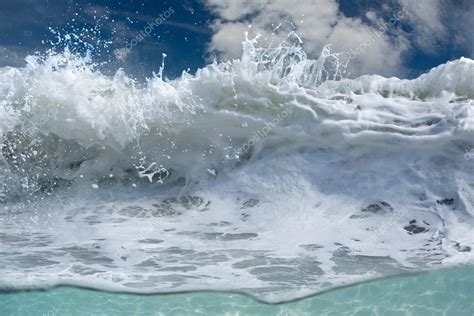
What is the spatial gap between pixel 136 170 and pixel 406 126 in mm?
4038

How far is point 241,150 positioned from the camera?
7.08m

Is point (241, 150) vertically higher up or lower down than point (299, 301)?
higher up

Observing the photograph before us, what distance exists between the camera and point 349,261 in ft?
40.5

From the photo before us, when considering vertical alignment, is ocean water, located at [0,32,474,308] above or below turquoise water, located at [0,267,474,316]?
above

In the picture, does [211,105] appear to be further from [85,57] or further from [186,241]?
[186,241]

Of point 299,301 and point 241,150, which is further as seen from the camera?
point 299,301

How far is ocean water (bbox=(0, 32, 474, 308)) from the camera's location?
21.4ft

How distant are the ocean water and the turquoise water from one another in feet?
21.3

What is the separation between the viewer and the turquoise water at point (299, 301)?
15.1 m

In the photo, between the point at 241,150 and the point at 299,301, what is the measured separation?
11424mm

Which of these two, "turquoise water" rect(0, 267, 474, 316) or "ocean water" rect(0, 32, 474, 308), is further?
"turquoise water" rect(0, 267, 474, 316)

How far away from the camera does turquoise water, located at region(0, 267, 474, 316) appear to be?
15109 mm

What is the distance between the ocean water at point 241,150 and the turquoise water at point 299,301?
6496 millimetres

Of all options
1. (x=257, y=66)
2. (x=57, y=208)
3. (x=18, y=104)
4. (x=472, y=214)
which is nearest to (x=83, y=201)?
(x=57, y=208)
